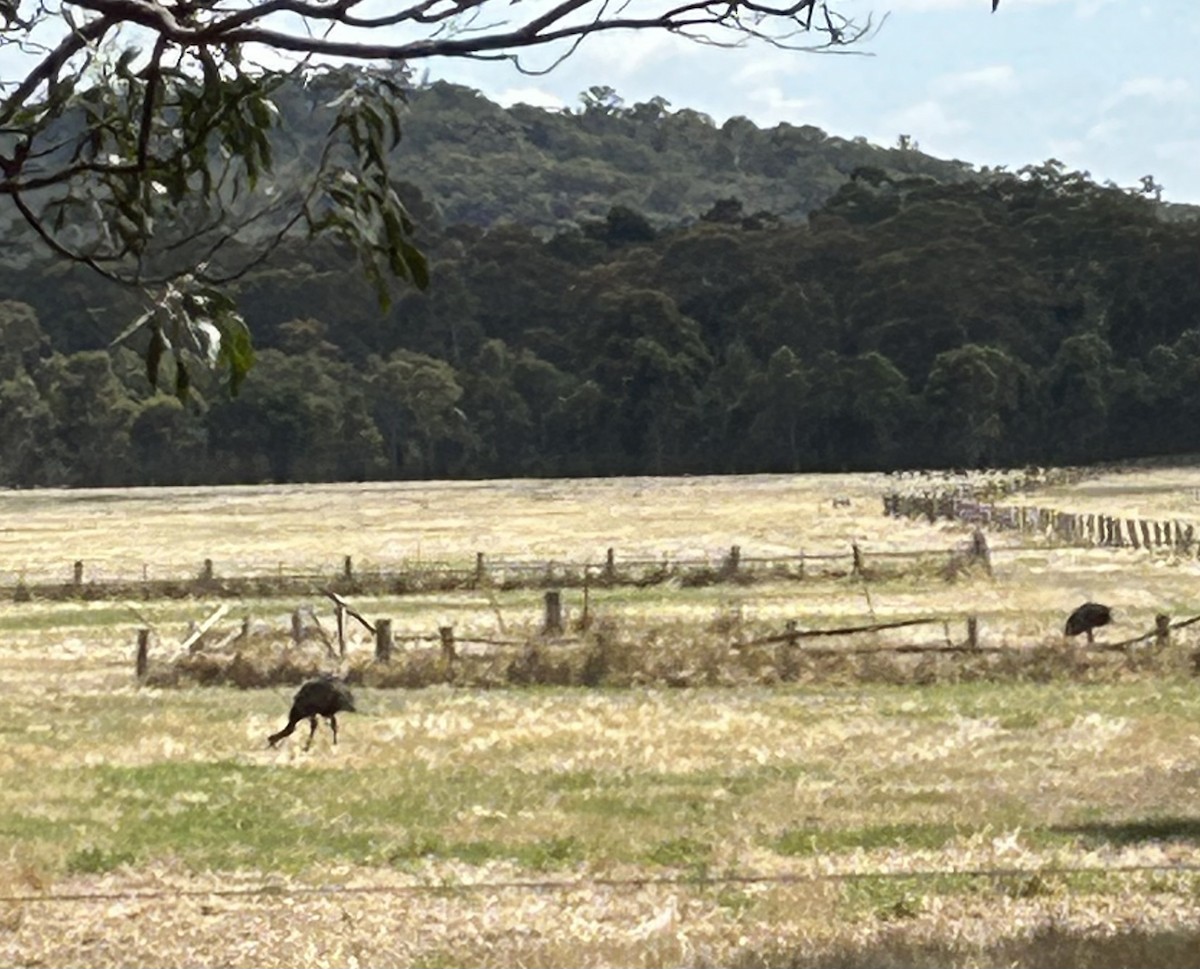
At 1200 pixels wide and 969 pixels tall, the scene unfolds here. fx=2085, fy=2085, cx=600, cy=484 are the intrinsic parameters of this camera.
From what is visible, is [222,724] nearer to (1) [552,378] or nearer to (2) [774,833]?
(2) [774,833]

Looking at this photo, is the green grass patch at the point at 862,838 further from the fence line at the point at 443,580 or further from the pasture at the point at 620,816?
the fence line at the point at 443,580

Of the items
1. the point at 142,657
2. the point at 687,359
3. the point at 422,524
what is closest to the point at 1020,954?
the point at 142,657

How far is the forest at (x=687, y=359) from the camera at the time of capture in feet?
393

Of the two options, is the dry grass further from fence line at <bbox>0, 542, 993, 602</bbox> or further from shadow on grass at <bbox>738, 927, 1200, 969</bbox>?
shadow on grass at <bbox>738, 927, 1200, 969</bbox>

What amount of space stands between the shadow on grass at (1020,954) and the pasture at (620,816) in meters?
0.03

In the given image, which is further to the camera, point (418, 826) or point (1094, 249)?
point (1094, 249)

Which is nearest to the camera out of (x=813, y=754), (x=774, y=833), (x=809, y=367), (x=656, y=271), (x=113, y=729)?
(x=774, y=833)

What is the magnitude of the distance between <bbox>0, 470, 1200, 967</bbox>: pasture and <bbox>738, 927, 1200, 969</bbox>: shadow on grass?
3 cm

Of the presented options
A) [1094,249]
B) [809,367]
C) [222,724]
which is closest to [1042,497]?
[809,367]

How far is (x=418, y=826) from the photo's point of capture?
52.4ft

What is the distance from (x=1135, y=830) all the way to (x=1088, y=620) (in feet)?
40.6

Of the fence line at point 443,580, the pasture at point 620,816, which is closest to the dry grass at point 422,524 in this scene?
the fence line at point 443,580

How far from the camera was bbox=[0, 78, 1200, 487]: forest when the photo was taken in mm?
119750

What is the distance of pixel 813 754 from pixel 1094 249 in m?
118
